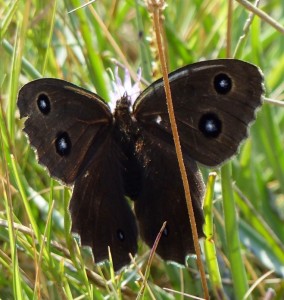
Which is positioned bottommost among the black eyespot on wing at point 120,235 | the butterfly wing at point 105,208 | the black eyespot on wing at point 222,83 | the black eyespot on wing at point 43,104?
the black eyespot on wing at point 120,235

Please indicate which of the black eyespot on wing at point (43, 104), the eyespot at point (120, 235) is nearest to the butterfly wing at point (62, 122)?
the black eyespot on wing at point (43, 104)

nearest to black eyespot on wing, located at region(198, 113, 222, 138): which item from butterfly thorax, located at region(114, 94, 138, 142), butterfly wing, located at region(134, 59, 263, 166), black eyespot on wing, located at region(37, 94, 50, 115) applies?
butterfly wing, located at region(134, 59, 263, 166)

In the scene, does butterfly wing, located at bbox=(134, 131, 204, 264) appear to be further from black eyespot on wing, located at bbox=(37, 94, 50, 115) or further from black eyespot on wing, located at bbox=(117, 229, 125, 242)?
black eyespot on wing, located at bbox=(37, 94, 50, 115)

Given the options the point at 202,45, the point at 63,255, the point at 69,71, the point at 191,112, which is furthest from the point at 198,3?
the point at 63,255

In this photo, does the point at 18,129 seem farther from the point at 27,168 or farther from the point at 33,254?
the point at 33,254

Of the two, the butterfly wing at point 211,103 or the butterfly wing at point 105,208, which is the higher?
the butterfly wing at point 211,103

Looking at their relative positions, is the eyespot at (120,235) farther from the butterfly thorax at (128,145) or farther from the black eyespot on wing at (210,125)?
the black eyespot on wing at (210,125)

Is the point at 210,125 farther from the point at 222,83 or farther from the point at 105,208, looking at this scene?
the point at 105,208
